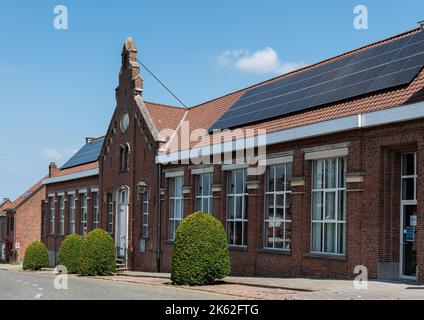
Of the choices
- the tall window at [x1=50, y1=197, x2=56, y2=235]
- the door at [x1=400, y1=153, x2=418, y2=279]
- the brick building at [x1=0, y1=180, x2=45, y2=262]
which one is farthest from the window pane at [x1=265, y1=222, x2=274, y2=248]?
the brick building at [x1=0, y1=180, x2=45, y2=262]

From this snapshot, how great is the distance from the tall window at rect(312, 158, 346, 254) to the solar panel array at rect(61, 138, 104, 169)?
24.3 meters

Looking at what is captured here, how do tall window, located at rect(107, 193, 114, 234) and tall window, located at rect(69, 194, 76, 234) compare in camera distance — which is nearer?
tall window, located at rect(107, 193, 114, 234)

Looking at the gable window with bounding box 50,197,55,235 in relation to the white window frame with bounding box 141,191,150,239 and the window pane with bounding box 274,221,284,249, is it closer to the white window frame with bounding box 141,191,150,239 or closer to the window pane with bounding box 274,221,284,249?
the white window frame with bounding box 141,191,150,239

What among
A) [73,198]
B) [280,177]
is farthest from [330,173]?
[73,198]

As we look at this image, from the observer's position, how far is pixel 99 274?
27375mm

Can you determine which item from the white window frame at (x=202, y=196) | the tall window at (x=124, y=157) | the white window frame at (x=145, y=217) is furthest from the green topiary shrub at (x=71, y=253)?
the white window frame at (x=202, y=196)

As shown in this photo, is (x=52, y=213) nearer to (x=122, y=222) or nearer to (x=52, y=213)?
(x=52, y=213)

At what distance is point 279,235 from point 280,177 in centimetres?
204

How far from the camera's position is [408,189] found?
1695cm

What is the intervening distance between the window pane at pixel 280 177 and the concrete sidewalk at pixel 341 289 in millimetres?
3785

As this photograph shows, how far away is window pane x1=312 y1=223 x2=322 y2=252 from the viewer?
19500mm

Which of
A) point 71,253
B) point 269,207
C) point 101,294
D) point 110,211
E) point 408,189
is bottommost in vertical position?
point 71,253

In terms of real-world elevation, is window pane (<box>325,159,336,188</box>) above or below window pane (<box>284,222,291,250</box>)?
above
